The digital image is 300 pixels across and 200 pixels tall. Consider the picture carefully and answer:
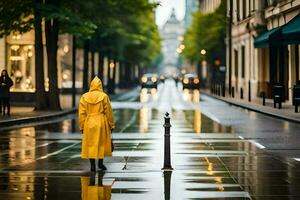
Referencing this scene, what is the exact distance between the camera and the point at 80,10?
40.2 metres

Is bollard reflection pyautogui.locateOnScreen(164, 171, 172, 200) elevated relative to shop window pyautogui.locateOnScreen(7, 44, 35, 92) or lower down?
lower down

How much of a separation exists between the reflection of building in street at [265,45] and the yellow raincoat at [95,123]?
23.1m

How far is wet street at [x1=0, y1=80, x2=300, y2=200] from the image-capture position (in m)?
11.2

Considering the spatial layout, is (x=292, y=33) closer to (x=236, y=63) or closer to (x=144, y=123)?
(x=144, y=123)

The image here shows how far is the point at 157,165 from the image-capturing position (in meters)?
14.7

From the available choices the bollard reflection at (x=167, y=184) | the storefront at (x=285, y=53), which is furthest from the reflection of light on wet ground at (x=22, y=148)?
the storefront at (x=285, y=53)

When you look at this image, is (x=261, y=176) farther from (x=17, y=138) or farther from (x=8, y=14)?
(x=8, y=14)

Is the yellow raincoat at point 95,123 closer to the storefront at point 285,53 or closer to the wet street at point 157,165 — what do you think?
the wet street at point 157,165

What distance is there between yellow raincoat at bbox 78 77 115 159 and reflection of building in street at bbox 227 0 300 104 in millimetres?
23098

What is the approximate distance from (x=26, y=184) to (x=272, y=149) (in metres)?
7.92

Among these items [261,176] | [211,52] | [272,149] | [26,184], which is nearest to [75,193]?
[26,184]

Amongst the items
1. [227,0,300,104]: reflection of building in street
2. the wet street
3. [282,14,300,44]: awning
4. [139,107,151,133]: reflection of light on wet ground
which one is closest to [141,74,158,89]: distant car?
[227,0,300,104]: reflection of building in street

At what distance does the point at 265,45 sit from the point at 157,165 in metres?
31.3

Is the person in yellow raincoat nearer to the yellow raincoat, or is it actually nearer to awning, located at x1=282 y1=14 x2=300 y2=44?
the yellow raincoat
